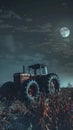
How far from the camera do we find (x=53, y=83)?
17.8 m

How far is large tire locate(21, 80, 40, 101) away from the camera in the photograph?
14.9 m

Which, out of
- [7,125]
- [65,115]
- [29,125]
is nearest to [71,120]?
[65,115]

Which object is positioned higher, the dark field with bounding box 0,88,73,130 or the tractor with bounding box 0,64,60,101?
the tractor with bounding box 0,64,60,101

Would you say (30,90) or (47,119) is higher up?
(30,90)

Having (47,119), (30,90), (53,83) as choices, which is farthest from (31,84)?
(47,119)

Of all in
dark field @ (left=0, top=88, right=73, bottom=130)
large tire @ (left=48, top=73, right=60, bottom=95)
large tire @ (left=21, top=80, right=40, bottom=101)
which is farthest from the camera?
large tire @ (left=48, top=73, right=60, bottom=95)

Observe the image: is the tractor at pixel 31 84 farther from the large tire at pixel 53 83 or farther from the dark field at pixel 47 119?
the dark field at pixel 47 119

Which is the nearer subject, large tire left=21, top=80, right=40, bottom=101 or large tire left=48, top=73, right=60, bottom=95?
large tire left=21, top=80, right=40, bottom=101

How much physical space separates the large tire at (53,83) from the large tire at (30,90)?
98cm

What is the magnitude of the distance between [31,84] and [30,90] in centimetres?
76

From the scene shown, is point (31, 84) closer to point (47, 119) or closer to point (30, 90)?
point (30, 90)

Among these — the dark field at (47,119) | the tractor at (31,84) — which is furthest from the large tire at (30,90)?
the dark field at (47,119)

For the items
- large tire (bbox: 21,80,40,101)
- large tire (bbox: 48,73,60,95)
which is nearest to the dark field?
large tire (bbox: 21,80,40,101)

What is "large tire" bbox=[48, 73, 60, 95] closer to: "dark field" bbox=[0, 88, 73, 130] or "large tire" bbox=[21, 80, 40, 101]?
"large tire" bbox=[21, 80, 40, 101]
